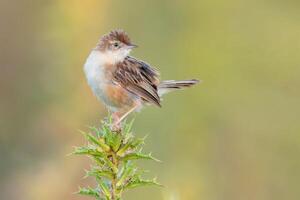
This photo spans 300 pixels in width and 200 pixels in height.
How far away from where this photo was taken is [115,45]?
5.10 m

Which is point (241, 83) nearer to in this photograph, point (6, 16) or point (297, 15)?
point (297, 15)

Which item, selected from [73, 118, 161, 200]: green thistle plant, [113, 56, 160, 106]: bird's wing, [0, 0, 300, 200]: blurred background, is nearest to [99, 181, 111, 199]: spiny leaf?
[73, 118, 161, 200]: green thistle plant

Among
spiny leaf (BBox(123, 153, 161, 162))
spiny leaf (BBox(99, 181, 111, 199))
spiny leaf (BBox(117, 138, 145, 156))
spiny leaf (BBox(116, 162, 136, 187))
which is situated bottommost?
spiny leaf (BBox(99, 181, 111, 199))

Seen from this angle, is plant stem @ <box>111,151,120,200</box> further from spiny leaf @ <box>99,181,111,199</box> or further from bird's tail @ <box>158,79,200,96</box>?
bird's tail @ <box>158,79,200,96</box>

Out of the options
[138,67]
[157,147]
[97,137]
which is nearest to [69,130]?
[157,147]

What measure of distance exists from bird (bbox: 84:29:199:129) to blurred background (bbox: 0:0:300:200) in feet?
8.81

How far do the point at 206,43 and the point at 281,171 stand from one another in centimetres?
346

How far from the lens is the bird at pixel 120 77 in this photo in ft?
16.1

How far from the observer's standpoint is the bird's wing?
5047 mm

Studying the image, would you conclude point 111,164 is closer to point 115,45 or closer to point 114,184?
point 114,184

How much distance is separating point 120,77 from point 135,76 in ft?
0.34

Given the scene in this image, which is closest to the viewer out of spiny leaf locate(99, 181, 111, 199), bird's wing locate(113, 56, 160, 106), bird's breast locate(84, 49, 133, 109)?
spiny leaf locate(99, 181, 111, 199)

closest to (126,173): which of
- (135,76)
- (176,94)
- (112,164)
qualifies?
(112,164)

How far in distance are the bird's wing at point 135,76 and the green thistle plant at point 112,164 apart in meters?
3.10
